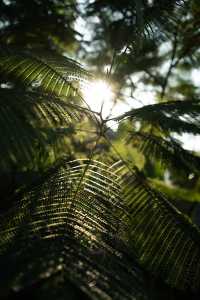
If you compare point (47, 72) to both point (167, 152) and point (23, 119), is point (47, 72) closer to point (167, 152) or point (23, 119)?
point (23, 119)

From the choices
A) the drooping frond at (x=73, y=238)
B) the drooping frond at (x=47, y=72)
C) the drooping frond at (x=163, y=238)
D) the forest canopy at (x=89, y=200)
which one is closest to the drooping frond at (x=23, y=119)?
the forest canopy at (x=89, y=200)

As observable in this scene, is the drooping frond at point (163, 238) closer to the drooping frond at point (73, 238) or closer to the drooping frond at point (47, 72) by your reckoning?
the drooping frond at point (73, 238)

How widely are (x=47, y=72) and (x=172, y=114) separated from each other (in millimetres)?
944

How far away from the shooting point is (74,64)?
316cm

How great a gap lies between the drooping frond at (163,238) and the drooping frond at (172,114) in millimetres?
462

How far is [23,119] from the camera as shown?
2195mm

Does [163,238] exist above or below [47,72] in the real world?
below

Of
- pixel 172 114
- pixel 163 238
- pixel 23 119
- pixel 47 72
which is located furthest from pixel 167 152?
pixel 23 119

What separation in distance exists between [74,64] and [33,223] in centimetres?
147

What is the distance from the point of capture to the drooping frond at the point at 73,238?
1.44m

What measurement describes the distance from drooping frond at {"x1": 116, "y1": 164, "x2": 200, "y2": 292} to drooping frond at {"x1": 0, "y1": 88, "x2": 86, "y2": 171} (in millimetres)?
649

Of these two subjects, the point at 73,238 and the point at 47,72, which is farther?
the point at 47,72

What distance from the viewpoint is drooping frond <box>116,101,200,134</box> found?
2.84m

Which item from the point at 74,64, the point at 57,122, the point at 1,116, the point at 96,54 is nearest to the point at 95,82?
the point at 74,64
